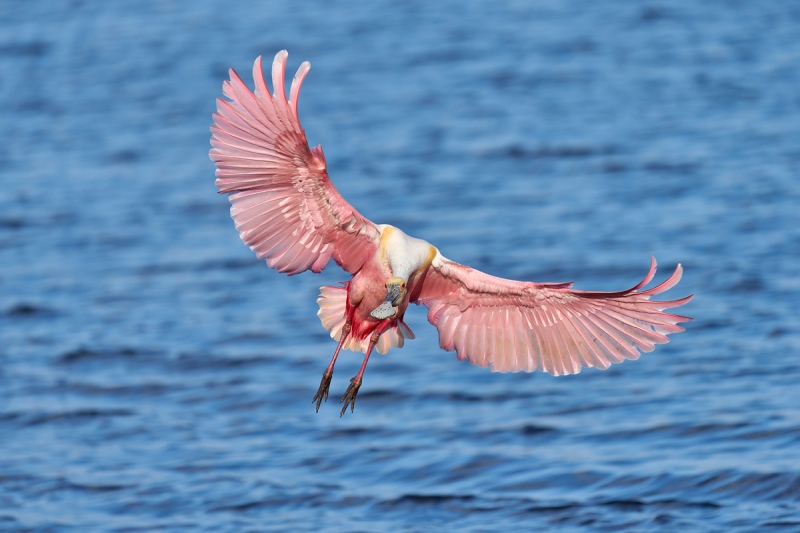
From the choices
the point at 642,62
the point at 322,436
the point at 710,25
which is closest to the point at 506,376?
the point at 322,436

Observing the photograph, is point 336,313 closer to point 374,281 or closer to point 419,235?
point 374,281

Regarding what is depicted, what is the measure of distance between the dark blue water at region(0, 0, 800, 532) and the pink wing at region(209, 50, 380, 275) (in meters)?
3.48

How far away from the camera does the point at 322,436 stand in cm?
1172

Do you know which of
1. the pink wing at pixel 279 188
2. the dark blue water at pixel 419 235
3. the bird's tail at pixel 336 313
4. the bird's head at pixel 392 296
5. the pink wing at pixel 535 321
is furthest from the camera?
the dark blue water at pixel 419 235

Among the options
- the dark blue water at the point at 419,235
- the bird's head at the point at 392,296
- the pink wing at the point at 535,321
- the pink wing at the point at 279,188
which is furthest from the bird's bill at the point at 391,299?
the dark blue water at the point at 419,235

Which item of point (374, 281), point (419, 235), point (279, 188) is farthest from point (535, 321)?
point (419, 235)

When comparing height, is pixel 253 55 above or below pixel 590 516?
above

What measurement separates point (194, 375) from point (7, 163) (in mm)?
6323

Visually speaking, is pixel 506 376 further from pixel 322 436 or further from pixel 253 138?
pixel 253 138

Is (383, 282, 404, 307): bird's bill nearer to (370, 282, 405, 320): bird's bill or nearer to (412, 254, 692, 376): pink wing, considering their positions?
(370, 282, 405, 320): bird's bill

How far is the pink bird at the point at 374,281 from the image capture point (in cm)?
694

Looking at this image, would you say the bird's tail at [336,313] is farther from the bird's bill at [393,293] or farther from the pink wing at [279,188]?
the bird's bill at [393,293]

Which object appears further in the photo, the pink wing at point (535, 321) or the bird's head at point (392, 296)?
the pink wing at point (535, 321)

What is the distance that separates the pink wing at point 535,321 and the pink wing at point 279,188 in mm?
524
